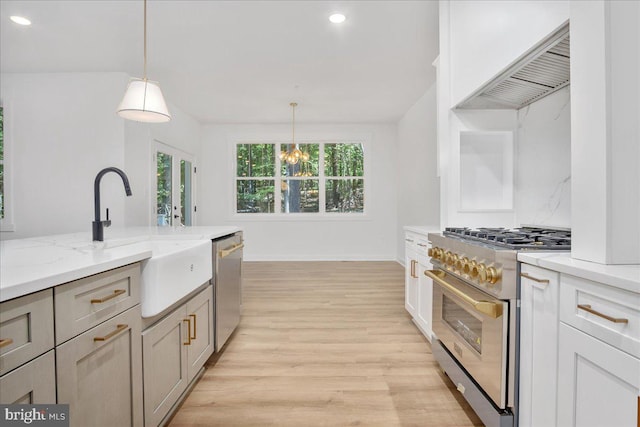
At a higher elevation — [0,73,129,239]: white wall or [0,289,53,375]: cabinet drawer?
[0,73,129,239]: white wall

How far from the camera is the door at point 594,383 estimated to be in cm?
89

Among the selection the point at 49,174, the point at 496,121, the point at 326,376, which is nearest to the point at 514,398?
the point at 326,376

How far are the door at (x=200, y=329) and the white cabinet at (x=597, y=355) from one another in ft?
5.35

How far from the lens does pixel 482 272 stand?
145cm

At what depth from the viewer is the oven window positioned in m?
1.59

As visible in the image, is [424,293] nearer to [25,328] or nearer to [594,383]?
[594,383]

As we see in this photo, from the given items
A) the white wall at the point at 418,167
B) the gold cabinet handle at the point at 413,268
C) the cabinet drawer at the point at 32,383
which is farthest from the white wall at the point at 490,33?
the white wall at the point at 418,167

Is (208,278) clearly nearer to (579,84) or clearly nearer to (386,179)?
(579,84)

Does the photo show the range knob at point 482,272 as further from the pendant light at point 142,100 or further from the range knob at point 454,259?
the pendant light at point 142,100

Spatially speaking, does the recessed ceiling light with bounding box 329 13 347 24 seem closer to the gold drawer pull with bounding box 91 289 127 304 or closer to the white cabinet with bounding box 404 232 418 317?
the white cabinet with bounding box 404 232 418 317

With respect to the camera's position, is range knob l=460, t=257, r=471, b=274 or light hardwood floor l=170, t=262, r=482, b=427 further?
light hardwood floor l=170, t=262, r=482, b=427

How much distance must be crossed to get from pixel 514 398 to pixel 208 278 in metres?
1.63

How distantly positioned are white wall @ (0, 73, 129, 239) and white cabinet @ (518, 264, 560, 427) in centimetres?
439

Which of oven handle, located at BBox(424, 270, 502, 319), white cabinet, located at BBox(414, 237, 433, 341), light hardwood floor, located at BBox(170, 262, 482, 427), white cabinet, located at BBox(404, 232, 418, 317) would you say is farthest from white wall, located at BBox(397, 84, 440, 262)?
oven handle, located at BBox(424, 270, 502, 319)
